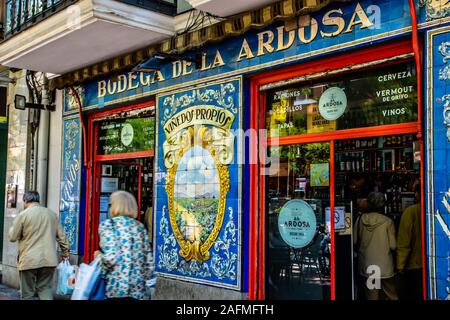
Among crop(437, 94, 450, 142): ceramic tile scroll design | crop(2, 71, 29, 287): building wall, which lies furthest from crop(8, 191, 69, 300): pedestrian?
crop(437, 94, 450, 142): ceramic tile scroll design

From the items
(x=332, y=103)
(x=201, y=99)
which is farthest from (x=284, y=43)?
(x=201, y=99)

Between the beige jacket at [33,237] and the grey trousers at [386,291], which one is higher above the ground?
the beige jacket at [33,237]

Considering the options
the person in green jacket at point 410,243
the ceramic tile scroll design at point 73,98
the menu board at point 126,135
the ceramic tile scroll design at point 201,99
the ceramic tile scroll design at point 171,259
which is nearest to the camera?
the person in green jacket at point 410,243

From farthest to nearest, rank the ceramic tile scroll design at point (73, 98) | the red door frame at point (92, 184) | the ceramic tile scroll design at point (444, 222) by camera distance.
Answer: the ceramic tile scroll design at point (73, 98), the red door frame at point (92, 184), the ceramic tile scroll design at point (444, 222)

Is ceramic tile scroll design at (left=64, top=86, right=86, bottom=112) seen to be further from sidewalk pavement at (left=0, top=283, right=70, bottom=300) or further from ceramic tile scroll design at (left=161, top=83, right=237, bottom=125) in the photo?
sidewalk pavement at (left=0, top=283, right=70, bottom=300)

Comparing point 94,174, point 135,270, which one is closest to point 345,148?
point 135,270

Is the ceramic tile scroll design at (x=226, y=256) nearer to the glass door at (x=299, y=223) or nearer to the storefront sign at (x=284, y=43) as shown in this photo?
the glass door at (x=299, y=223)

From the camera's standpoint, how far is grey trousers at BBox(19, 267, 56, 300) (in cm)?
689

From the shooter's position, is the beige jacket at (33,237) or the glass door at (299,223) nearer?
the glass door at (299,223)

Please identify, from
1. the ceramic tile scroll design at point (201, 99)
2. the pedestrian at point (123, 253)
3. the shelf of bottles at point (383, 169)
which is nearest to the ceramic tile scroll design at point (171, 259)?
the ceramic tile scroll design at point (201, 99)

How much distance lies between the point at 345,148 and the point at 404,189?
1.51 meters

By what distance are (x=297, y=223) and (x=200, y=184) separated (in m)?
1.55

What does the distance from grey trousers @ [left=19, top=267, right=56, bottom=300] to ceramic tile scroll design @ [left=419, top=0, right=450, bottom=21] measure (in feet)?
17.8

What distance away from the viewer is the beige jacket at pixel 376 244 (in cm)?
679
